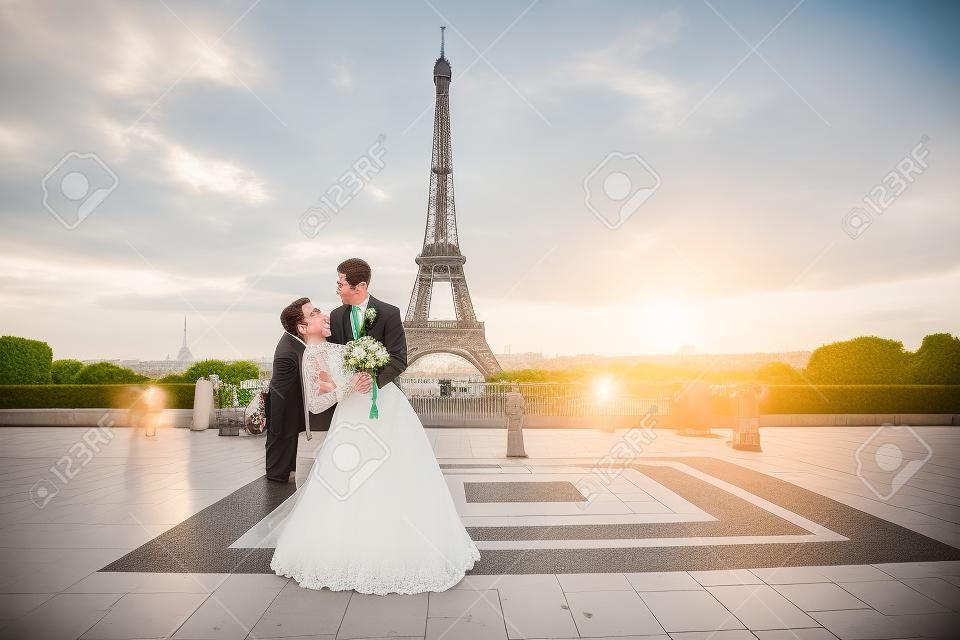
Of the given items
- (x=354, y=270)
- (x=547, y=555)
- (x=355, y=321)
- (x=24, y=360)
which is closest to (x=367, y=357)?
(x=355, y=321)

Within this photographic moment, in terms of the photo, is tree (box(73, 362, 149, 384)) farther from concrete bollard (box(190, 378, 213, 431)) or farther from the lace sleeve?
the lace sleeve

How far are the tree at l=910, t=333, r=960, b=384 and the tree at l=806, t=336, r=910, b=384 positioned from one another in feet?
1.41

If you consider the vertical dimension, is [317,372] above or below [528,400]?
above

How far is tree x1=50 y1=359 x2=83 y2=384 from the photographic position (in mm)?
22391

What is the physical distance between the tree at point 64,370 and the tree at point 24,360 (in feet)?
4.16

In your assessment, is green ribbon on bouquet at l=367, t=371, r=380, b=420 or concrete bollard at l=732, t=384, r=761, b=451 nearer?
green ribbon on bouquet at l=367, t=371, r=380, b=420

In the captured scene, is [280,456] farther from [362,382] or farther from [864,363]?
[864,363]

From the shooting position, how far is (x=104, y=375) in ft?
70.3

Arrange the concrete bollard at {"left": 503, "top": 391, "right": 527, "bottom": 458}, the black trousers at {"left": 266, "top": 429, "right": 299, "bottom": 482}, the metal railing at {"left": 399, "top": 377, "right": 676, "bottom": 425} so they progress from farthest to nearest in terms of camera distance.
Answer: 1. the metal railing at {"left": 399, "top": 377, "right": 676, "bottom": 425}
2. the concrete bollard at {"left": 503, "top": 391, "right": 527, "bottom": 458}
3. the black trousers at {"left": 266, "top": 429, "right": 299, "bottom": 482}

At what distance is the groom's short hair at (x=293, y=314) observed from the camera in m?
5.47

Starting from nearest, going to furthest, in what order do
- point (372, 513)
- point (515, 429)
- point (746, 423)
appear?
point (372, 513)
point (515, 429)
point (746, 423)

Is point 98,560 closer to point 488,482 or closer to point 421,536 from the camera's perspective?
point 421,536

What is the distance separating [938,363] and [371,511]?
2334cm

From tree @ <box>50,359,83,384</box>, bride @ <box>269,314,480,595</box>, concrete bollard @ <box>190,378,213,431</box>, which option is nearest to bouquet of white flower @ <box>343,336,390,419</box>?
bride @ <box>269,314,480,595</box>
